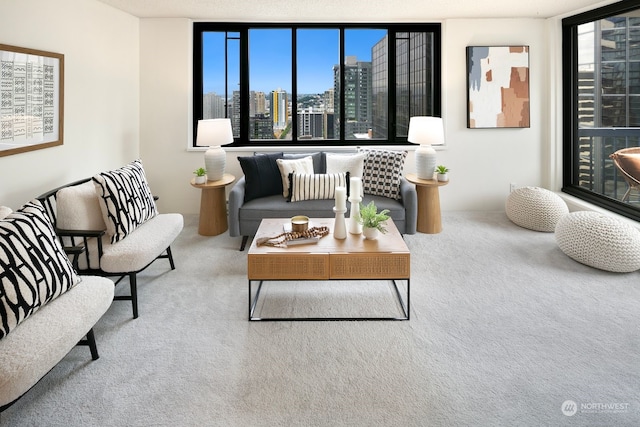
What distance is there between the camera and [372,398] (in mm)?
2164

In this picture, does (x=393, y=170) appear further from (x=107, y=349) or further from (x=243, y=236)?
(x=107, y=349)

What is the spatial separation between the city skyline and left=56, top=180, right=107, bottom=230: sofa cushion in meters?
2.94

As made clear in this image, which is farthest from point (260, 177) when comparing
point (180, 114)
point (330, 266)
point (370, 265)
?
point (370, 265)

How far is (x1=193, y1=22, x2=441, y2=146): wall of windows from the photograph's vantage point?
572 centimetres

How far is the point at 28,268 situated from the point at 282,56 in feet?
14.4

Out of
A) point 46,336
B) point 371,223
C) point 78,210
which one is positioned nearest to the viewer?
point 46,336

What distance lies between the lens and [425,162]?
5.03 m

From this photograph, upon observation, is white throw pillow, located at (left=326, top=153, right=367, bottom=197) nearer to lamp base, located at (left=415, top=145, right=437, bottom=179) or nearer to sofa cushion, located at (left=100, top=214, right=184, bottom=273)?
lamp base, located at (left=415, top=145, right=437, bottom=179)

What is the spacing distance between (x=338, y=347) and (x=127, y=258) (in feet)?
4.90

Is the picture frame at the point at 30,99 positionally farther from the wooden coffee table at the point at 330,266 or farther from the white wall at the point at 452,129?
the wooden coffee table at the point at 330,266

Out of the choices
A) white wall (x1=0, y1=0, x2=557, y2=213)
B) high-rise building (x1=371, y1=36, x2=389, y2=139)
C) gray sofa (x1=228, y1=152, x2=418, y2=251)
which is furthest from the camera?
high-rise building (x1=371, y1=36, x2=389, y2=139)

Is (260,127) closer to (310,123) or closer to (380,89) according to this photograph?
(310,123)


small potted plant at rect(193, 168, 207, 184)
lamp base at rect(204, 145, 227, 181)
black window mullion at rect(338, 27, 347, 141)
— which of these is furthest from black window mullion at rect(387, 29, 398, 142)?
small potted plant at rect(193, 168, 207, 184)

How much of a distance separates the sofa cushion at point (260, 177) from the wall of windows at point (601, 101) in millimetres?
3563
